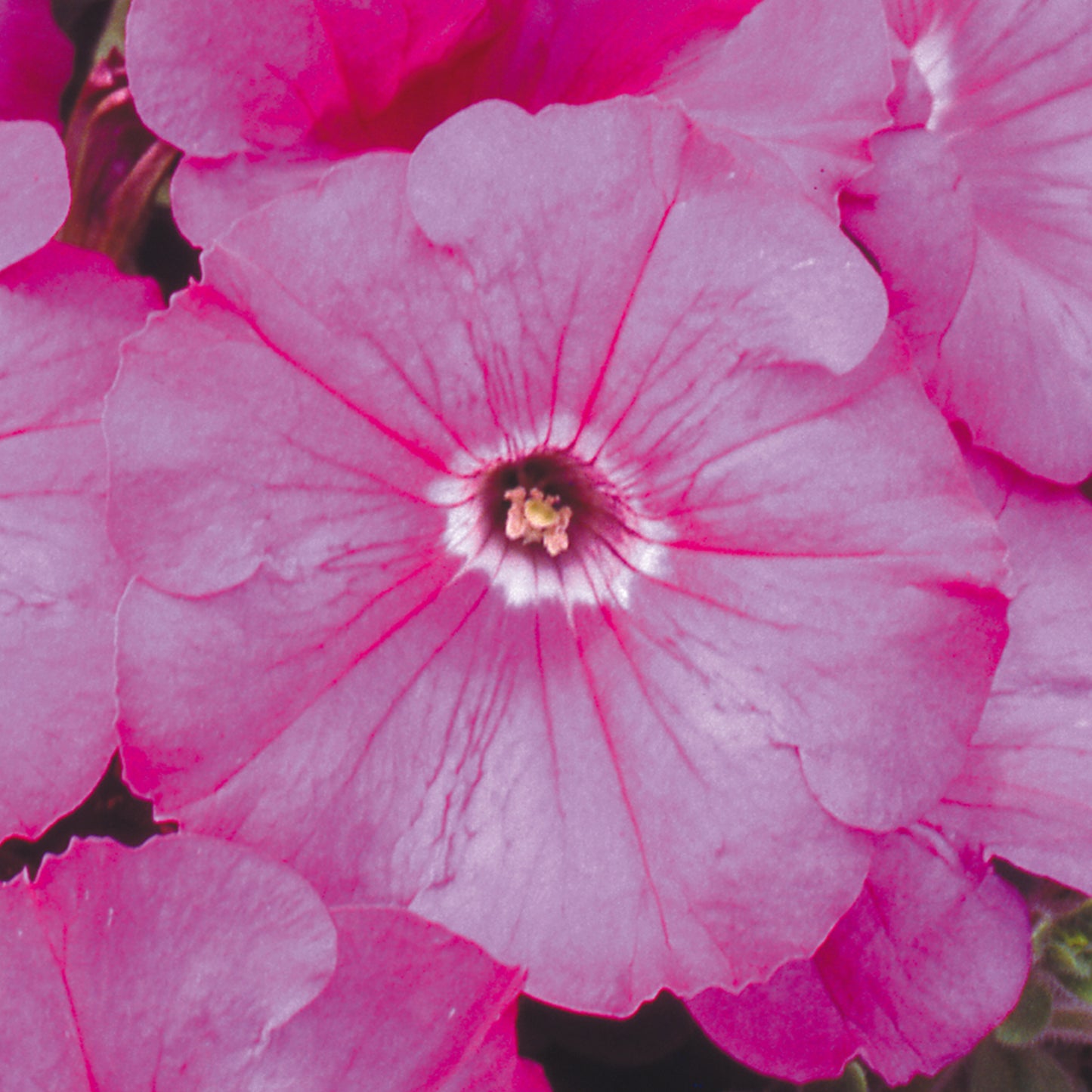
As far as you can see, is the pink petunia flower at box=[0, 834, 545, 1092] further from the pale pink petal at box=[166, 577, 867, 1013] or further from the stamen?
the stamen

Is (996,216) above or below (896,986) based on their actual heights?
above

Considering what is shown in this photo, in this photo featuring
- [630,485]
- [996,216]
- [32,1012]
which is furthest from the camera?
[996,216]

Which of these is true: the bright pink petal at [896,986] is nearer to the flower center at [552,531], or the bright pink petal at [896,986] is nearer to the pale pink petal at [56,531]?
the flower center at [552,531]

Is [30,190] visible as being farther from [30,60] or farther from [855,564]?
[855,564]

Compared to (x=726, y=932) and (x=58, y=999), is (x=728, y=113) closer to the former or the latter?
(x=726, y=932)

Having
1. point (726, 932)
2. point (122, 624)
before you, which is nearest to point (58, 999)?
point (122, 624)

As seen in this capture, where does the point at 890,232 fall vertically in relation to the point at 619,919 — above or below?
above

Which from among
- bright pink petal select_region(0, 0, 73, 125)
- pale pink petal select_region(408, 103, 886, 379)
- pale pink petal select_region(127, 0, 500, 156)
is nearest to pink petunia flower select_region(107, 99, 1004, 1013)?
pale pink petal select_region(408, 103, 886, 379)

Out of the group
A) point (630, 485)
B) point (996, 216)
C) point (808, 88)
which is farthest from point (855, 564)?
point (996, 216)
